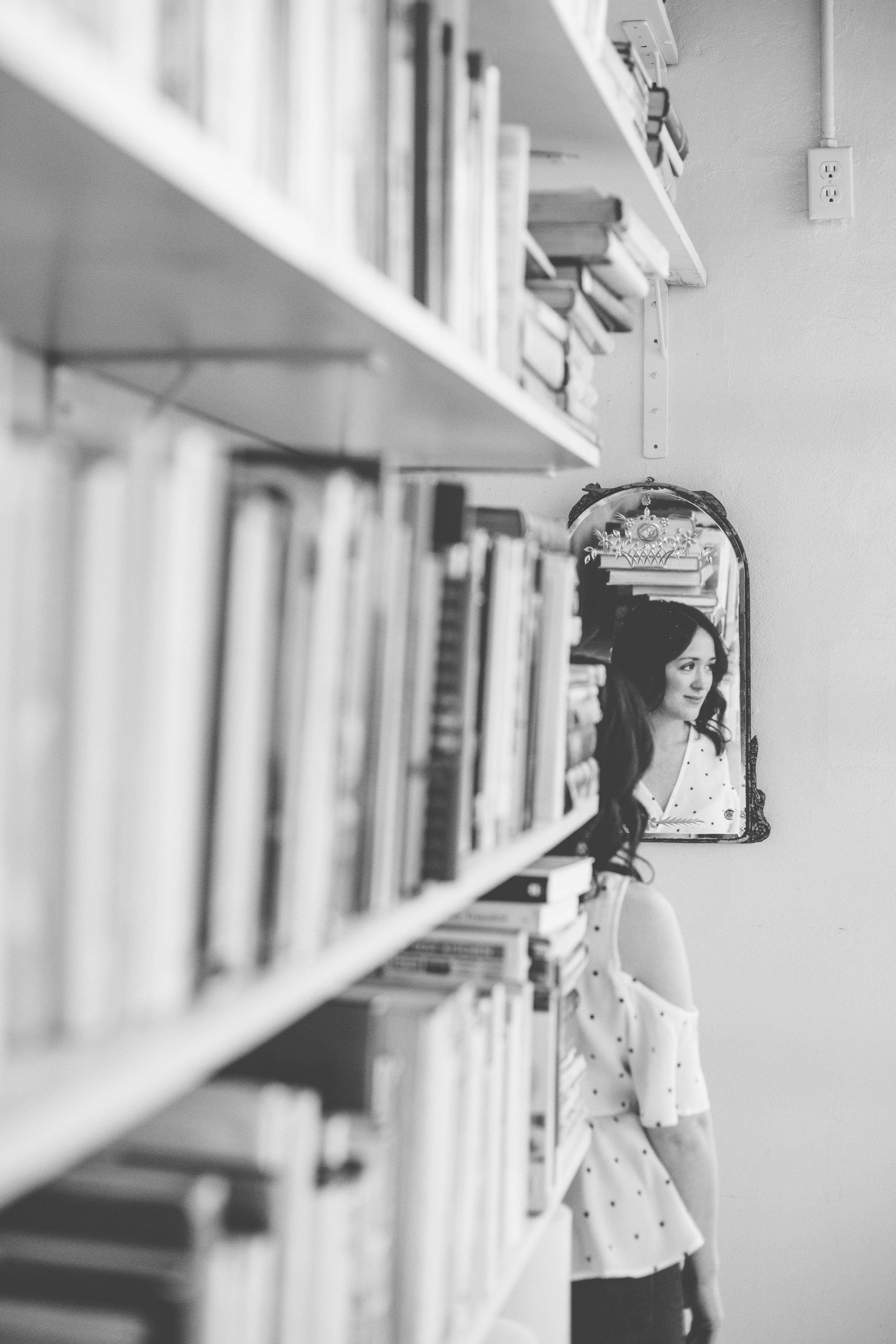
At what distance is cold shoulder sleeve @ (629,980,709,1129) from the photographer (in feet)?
5.86

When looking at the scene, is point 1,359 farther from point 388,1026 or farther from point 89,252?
point 388,1026

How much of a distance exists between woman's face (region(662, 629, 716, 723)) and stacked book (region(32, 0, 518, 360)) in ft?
5.31

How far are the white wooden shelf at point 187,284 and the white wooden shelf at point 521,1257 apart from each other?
76 cm

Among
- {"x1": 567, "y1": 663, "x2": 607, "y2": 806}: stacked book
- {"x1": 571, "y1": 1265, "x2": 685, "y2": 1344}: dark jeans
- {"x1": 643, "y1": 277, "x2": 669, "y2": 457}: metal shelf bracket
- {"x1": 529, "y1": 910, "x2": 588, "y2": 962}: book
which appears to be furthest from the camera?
{"x1": 643, "y1": 277, "x2": 669, "y2": 457}: metal shelf bracket

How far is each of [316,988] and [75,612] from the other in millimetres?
254

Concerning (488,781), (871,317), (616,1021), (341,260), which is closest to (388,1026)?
(488,781)

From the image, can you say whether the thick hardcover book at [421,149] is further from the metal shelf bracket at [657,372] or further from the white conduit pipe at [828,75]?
the white conduit pipe at [828,75]

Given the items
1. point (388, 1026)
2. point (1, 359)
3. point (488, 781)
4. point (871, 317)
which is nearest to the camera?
point (1, 359)

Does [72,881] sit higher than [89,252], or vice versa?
[89,252]

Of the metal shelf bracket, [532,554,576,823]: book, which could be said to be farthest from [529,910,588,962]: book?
the metal shelf bracket

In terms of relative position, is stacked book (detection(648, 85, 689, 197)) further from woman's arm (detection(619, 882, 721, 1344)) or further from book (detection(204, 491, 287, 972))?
book (detection(204, 491, 287, 972))

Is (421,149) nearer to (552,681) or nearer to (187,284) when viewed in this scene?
(187,284)

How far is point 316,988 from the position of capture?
2.19 feet

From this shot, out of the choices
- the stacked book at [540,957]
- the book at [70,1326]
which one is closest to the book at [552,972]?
the stacked book at [540,957]
